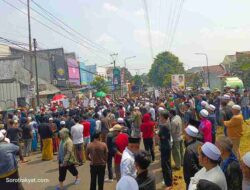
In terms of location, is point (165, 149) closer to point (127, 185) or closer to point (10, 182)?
point (10, 182)

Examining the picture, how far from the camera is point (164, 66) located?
99.0 meters

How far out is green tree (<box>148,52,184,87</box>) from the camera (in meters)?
98.6

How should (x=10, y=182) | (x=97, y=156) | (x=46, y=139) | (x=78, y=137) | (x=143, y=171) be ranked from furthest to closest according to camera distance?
(x=46, y=139) < (x=78, y=137) < (x=97, y=156) < (x=10, y=182) < (x=143, y=171)

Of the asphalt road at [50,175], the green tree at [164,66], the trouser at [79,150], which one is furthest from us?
the green tree at [164,66]

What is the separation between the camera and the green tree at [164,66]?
9862 centimetres

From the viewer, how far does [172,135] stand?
10.7 m

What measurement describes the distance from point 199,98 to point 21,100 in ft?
60.5

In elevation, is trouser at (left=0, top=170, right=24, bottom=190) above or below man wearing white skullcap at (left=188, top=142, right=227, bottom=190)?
below

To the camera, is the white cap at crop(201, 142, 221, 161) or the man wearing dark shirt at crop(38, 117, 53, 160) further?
the man wearing dark shirt at crop(38, 117, 53, 160)

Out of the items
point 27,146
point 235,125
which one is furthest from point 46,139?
point 235,125

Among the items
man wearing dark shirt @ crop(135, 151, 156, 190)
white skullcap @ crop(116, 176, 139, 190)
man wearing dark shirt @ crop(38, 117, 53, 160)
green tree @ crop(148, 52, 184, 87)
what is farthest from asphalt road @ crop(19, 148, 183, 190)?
green tree @ crop(148, 52, 184, 87)

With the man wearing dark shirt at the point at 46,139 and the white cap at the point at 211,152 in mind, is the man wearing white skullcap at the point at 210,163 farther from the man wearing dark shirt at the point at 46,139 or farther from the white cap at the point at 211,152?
the man wearing dark shirt at the point at 46,139

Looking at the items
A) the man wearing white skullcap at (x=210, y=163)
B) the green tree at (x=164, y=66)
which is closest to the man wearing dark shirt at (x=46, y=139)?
the man wearing white skullcap at (x=210, y=163)

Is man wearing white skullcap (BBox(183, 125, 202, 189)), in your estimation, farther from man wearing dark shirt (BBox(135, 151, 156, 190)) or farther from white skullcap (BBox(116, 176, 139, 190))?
white skullcap (BBox(116, 176, 139, 190))
